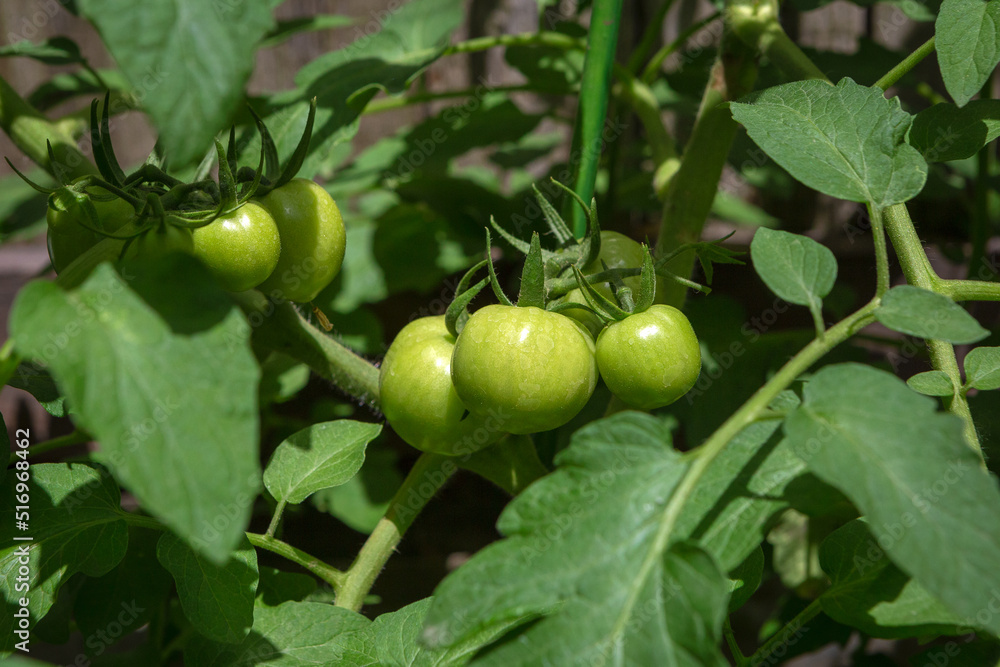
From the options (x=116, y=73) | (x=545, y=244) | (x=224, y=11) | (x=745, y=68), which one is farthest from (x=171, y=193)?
(x=116, y=73)

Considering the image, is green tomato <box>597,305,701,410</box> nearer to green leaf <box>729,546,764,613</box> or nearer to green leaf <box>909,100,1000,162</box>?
green leaf <box>729,546,764,613</box>

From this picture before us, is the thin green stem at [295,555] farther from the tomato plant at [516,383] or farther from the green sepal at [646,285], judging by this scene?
the green sepal at [646,285]

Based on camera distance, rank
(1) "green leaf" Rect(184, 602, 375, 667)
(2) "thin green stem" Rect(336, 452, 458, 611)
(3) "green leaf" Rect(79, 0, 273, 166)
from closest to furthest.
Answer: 1. (3) "green leaf" Rect(79, 0, 273, 166)
2. (1) "green leaf" Rect(184, 602, 375, 667)
3. (2) "thin green stem" Rect(336, 452, 458, 611)

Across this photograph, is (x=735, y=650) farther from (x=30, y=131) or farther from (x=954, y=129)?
(x=30, y=131)

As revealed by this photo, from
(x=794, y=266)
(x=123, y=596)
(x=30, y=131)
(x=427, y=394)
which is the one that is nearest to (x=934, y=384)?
(x=794, y=266)

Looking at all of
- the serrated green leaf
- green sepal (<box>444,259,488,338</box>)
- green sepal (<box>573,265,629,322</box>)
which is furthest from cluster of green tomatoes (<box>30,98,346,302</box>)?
the serrated green leaf

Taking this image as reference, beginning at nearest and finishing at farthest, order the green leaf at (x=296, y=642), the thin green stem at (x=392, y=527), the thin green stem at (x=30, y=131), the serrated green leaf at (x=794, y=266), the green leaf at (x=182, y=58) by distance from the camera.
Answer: the green leaf at (x=182, y=58)
the serrated green leaf at (x=794, y=266)
the green leaf at (x=296, y=642)
the thin green stem at (x=392, y=527)
the thin green stem at (x=30, y=131)

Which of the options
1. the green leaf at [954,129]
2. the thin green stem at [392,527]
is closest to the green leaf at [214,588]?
the thin green stem at [392,527]

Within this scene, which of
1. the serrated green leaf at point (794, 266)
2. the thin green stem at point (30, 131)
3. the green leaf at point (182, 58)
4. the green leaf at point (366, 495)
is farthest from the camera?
the green leaf at point (366, 495)
